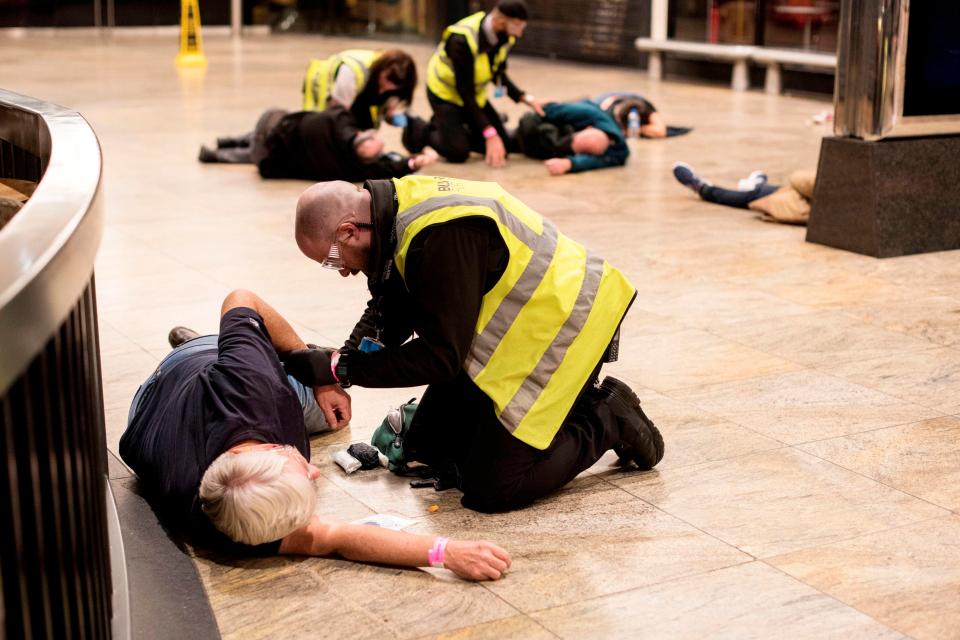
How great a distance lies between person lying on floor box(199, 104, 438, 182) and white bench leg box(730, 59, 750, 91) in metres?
6.82

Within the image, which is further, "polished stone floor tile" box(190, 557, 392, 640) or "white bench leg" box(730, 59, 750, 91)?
"white bench leg" box(730, 59, 750, 91)

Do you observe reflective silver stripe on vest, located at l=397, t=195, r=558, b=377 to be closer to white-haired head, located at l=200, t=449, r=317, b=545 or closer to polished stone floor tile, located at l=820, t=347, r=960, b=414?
white-haired head, located at l=200, t=449, r=317, b=545

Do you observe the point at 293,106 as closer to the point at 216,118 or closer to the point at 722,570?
the point at 216,118

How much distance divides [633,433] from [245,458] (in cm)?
125

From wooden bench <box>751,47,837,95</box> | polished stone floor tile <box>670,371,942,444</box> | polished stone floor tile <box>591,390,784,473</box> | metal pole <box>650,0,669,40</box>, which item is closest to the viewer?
polished stone floor tile <box>591,390,784,473</box>

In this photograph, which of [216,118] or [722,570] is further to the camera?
[216,118]

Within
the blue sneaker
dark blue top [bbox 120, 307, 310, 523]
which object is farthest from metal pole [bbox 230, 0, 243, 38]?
dark blue top [bbox 120, 307, 310, 523]

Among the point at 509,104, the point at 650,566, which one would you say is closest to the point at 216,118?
the point at 509,104

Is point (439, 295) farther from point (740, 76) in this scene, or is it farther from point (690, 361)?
point (740, 76)

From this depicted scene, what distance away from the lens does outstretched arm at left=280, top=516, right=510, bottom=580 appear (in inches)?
131

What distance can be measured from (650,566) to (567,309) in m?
0.77

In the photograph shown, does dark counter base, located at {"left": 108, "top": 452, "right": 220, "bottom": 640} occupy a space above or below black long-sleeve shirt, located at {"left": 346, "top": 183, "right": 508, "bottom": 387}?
below

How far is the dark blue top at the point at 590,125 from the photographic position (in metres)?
9.88

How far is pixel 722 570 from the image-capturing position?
11.1 feet
